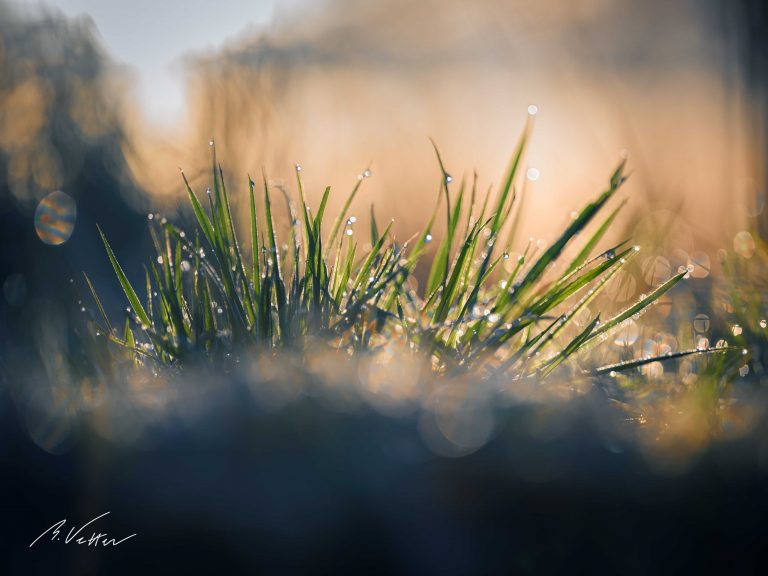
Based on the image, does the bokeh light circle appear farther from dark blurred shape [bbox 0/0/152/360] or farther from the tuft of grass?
the tuft of grass

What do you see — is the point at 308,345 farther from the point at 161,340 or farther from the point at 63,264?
the point at 63,264

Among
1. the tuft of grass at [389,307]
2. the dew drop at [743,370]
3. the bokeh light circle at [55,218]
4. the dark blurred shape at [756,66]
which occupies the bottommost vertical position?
the dew drop at [743,370]

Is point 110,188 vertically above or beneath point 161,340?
above

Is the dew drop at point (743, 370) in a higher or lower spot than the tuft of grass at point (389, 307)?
lower

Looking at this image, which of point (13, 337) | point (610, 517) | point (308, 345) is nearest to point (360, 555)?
point (610, 517)

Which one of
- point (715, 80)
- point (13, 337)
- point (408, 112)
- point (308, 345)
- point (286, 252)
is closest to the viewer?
point (308, 345)

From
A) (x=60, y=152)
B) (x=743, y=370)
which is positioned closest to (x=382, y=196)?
(x=60, y=152)
